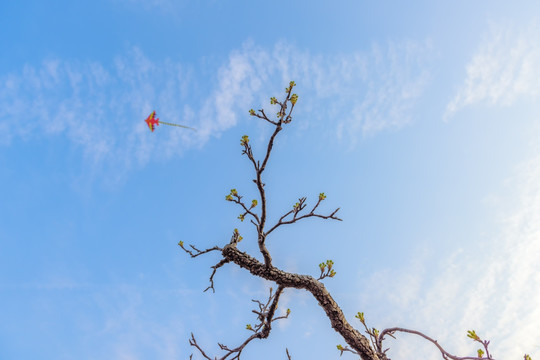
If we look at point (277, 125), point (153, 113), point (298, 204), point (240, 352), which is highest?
point (153, 113)

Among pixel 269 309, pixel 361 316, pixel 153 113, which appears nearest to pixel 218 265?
pixel 269 309

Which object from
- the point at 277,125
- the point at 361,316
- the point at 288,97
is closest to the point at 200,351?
the point at 361,316

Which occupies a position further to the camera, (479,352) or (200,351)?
(200,351)

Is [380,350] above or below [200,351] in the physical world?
below

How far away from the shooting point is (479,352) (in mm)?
4301

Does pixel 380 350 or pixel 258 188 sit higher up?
pixel 258 188

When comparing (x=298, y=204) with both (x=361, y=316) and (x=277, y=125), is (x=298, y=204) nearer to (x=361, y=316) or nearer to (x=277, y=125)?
(x=277, y=125)

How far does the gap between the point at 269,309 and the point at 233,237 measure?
1.52m

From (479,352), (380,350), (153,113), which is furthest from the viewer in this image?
(153,113)

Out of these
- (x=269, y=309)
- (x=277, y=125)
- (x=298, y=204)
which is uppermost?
(x=277, y=125)

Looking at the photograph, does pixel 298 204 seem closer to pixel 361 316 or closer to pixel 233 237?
pixel 233 237

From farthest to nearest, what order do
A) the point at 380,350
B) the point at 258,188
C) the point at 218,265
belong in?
the point at 218,265 < the point at 258,188 < the point at 380,350

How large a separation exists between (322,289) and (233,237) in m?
1.80

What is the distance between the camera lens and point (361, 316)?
5.43 m
